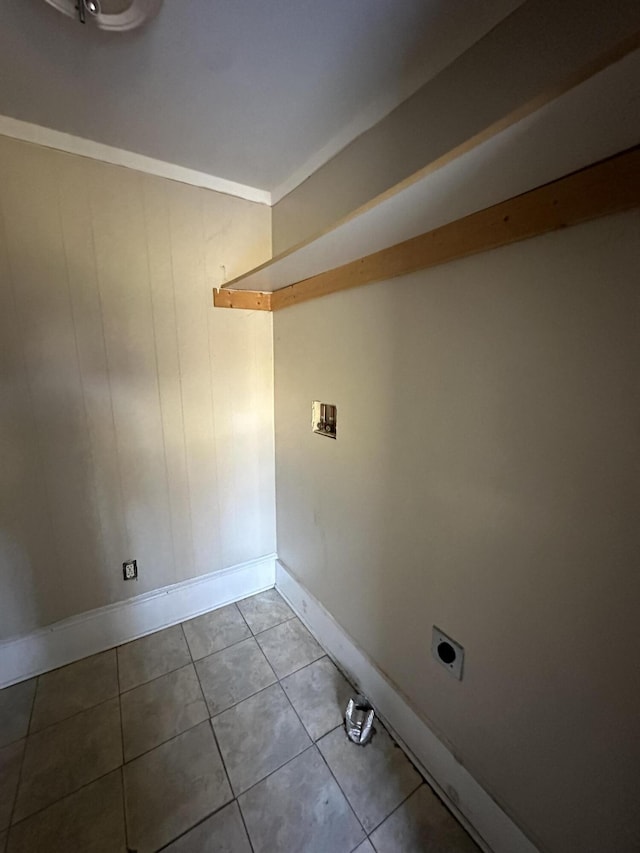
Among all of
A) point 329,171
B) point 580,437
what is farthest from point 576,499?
point 329,171

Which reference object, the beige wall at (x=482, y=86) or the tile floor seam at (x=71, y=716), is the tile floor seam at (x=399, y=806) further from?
the beige wall at (x=482, y=86)

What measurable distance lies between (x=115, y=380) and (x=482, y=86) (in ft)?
5.53

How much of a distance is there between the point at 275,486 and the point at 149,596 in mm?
882

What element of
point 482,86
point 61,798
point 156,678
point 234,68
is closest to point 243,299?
point 234,68

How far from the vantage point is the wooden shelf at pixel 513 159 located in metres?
0.48

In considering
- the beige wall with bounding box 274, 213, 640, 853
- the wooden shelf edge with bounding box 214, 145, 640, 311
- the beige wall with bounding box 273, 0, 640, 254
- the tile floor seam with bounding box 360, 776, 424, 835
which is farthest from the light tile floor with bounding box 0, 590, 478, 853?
the beige wall with bounding box 273, 0, 640, 254

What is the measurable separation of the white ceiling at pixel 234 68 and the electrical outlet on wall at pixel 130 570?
190 cm

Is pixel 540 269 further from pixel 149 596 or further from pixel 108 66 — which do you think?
pixel 149 596

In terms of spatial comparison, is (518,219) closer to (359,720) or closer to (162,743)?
(359,720)

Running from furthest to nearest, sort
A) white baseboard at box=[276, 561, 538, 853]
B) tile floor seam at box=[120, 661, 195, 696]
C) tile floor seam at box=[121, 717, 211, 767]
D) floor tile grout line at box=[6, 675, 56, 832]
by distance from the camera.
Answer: tile floor seam at box=[120, 661, 195, 696], tile floor seam at box=[121, 717, 211, 767], floor tile grout line at box=[6, 675, 56, 832], white baseboard at box=[276, 561, 538, 853]

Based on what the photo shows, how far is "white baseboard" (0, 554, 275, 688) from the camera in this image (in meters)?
1.58

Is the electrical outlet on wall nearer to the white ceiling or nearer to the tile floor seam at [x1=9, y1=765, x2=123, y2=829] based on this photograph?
the tile floor seam at [x1=9, y1=765, x2=123, y2=829]

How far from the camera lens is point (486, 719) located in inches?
40.6

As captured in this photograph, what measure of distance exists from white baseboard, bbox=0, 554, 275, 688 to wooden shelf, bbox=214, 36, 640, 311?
182 cm
